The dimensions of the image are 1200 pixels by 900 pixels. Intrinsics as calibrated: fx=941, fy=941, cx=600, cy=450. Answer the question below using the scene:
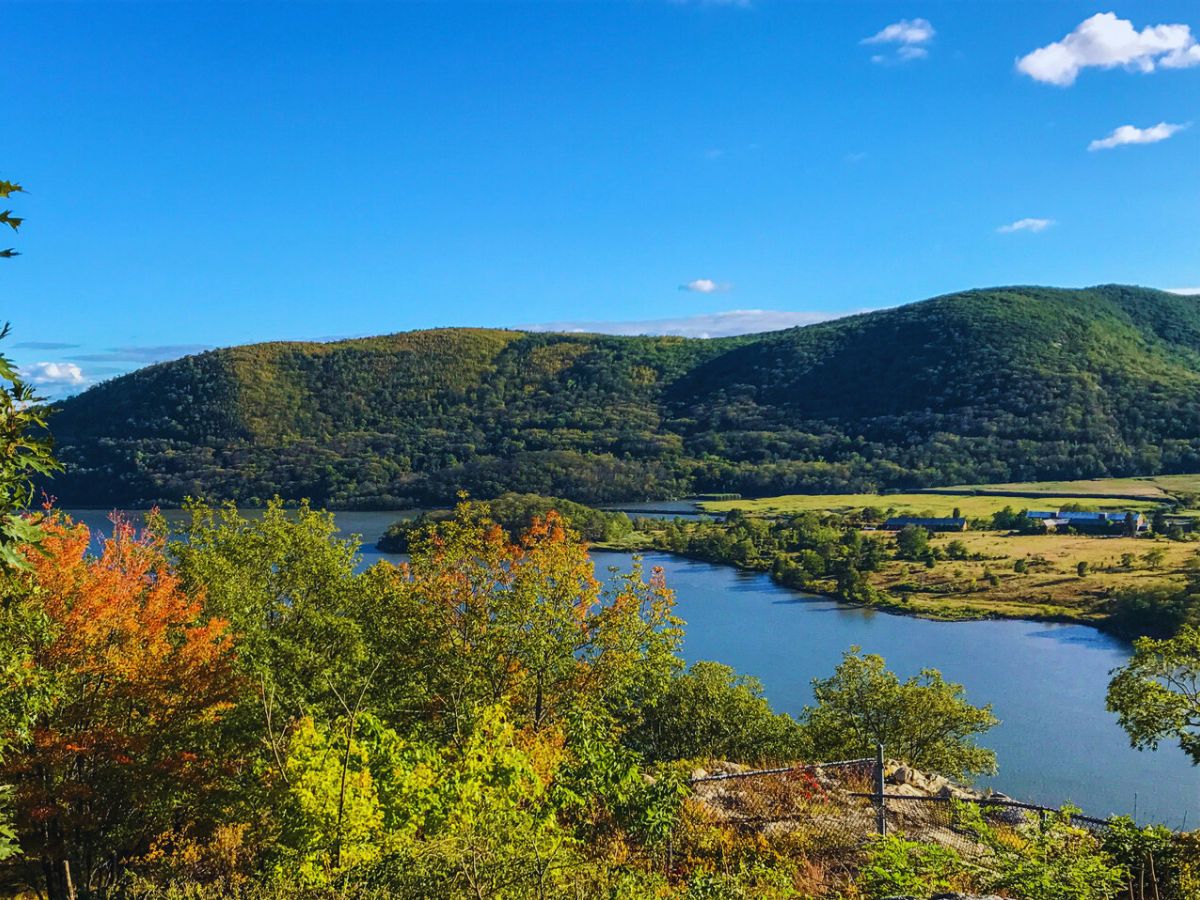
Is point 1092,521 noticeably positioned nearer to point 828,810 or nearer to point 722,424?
point 722,424

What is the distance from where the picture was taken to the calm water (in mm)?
38500

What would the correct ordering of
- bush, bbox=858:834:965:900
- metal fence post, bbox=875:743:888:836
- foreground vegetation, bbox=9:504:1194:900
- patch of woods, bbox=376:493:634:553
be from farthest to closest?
1. patch of woods, bbox=376:493:634:553
2. metal fence post, bbox=875:743:888:836
3. foreground vegetation, bbox=9:504:1194:900
4. bush, bbox=858:834:965:900

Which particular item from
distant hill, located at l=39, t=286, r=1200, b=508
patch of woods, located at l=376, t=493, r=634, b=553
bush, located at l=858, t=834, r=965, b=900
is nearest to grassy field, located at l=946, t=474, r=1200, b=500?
distant hill, located at l=39, t=286, r=1200, b=508

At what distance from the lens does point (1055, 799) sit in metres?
36.2

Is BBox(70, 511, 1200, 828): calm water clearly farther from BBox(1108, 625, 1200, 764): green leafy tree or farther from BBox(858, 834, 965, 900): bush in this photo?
BBox(858, 834, 965, 900): bush

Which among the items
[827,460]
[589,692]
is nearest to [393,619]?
[589,692]

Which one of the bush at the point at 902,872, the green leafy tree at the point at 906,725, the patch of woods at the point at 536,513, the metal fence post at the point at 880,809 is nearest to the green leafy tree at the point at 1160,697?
the metal fence post at the point at 880,809

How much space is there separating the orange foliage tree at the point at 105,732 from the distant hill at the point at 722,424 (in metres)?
122

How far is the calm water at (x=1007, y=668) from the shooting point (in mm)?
38500

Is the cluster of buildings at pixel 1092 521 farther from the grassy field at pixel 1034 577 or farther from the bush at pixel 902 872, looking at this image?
the bush at pixel 902 872

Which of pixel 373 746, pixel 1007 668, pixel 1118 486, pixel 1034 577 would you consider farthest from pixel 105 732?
pixel 1118 486

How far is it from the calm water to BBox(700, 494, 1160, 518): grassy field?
36.7 meters

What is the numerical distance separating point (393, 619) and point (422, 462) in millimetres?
148805

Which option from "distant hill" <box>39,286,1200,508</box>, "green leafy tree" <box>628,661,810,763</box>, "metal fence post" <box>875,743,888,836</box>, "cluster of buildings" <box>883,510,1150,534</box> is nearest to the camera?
"metal fence post" <box>875,743,888,836</box>
